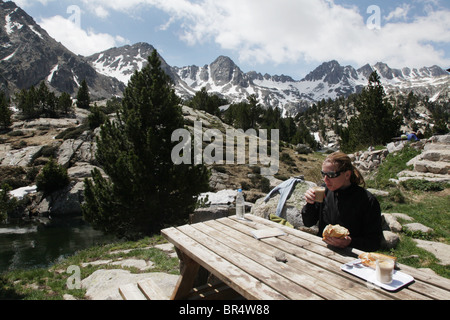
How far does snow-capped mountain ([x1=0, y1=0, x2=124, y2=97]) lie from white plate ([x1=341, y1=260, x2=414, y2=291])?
16194 centimetres

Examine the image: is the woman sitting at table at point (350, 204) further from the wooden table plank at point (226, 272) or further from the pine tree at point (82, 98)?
the pine tree at point (82, 98)

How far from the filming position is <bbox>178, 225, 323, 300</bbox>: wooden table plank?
1.92 metres

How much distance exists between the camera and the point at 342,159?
10.6 feet

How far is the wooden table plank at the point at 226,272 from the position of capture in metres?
1.93

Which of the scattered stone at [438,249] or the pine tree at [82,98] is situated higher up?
the pine tree at [82,98]

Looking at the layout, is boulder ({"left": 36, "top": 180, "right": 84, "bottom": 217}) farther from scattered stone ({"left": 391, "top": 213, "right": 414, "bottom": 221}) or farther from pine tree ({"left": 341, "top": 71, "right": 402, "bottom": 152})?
pine tree ({"left": 341, "top": 71, "right": 402, "bottom": 152})

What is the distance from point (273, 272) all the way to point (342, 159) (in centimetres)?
170

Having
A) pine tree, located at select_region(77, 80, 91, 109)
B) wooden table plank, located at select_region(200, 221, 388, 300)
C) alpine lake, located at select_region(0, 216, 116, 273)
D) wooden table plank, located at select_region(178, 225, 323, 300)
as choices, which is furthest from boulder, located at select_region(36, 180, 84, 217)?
pine tree, located at select_region(77, 80, 91, 109)

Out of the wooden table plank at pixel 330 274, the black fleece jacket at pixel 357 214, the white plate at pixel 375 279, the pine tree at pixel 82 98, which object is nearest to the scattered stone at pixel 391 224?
the black fleece jacket at pixel 357 214

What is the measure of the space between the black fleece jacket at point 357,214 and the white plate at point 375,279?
0.75 meters

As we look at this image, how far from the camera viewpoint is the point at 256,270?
2.28 m

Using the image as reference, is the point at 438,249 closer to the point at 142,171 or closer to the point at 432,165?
the point at 432,165

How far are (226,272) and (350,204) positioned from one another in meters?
1.79
